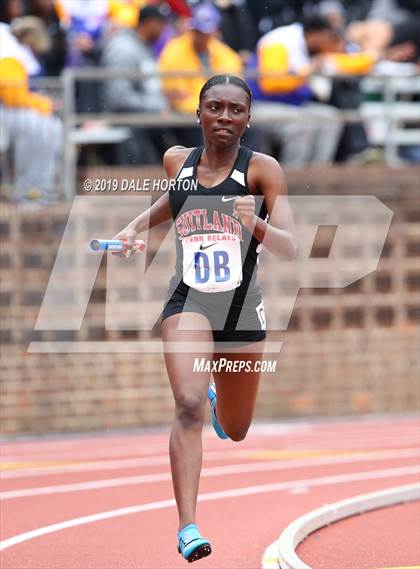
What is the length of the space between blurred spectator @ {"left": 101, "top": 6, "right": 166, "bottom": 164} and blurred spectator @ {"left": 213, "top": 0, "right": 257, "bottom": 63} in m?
1.02

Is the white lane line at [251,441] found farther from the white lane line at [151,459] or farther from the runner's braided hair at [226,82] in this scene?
the runner's braided hair at [226,82]

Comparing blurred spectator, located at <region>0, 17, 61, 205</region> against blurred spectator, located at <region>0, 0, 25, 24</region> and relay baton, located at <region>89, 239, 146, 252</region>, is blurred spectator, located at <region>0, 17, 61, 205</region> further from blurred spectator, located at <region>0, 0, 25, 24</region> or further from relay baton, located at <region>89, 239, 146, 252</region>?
relay baton, located at <region>89, 239, 146, 252</region>

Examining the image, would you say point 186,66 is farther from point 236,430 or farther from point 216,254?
point 216,254

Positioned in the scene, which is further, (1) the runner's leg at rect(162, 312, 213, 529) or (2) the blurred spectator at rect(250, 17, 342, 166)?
(2) the blurred spectator at rect(250, 17, 342, 166)

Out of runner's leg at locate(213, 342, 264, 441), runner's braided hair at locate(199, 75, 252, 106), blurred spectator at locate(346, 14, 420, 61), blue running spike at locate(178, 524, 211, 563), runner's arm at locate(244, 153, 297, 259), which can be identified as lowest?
blue running spike at locate(178, 524, 211, 563)

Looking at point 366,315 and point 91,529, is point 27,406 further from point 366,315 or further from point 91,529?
point 91,529

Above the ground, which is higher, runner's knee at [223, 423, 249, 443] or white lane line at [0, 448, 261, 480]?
runner's knee at [223, 423, 249, 443]

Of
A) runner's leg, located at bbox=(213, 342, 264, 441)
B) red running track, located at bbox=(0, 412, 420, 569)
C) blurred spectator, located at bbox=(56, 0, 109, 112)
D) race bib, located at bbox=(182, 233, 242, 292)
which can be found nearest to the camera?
race bib, located at bbox=(182, 233, 242, 292)

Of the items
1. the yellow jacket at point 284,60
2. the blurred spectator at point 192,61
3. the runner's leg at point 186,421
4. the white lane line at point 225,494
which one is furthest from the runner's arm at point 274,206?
the yellow jacket at point 284,60

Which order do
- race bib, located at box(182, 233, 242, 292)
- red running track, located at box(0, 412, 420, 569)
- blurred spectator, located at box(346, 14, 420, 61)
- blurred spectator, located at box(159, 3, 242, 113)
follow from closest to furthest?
race bib, located at box(182, 233, 242, 292)
red running track, located at box(0, 412, 420, 569)
blurred spectator, located at box(159, 3, 242, 113)
blurred spectator, located at box(346, 14, 420, 61)

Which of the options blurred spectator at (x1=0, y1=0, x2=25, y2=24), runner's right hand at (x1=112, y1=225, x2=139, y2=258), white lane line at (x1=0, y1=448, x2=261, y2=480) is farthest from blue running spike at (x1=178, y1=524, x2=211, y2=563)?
blurred spectator at (x1=0, y1=0, x2=25, y2=24)

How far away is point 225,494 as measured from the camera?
9570 millimetres

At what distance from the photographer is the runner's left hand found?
221 inches

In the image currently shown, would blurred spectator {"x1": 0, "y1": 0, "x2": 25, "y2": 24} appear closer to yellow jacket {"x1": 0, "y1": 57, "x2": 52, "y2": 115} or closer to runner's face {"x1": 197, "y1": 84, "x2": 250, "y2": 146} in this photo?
yellow jacket {"x1": 0, "y1": 57, "x2": 52, "y2": 115}
